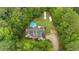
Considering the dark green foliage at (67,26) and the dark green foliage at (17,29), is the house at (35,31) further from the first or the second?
the dark green foliage at (67,26)

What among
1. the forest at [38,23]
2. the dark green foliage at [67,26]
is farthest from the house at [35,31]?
the dark green foliage at [67,26]

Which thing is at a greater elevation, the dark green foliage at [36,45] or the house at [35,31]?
the house at [35,31]

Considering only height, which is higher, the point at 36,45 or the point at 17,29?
the point at 17,29

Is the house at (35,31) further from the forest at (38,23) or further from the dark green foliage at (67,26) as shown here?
the dark green foliage at (67,26)

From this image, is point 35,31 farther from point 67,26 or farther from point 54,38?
point 67,26

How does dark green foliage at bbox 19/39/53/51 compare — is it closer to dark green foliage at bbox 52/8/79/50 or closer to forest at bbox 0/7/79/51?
forest at bbox 0/7/79/51

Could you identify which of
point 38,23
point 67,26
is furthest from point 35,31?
point 67,26

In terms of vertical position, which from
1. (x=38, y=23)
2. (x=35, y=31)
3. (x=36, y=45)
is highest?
(x=38, y=23)
